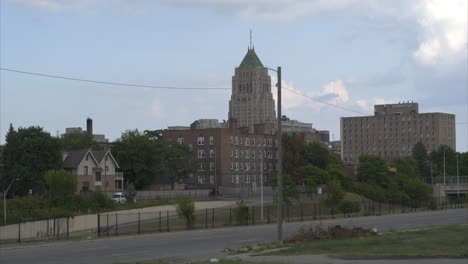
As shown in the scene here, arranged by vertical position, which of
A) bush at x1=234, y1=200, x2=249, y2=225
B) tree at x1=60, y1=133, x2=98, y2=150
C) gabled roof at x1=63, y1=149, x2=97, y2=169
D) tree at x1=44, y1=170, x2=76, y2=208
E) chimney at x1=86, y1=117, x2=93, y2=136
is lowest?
bush at x1=234, y1=200, x2=249, y2=225

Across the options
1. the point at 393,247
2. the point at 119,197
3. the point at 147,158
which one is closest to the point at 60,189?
the point at 119,197

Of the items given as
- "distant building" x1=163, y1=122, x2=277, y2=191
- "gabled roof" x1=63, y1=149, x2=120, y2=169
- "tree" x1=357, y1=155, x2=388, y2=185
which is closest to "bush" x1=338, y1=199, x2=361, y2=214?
"gabled roof" x1=63, y1=149, x2=120, y2=169

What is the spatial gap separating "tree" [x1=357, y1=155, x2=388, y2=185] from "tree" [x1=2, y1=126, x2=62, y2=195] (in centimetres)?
6722

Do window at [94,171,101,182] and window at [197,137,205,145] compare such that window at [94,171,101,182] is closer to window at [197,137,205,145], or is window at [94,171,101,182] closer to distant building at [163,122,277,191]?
distant building at [163,122,277,191]

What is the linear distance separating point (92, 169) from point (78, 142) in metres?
24.1

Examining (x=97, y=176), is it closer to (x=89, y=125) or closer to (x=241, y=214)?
(x=89, y=125)

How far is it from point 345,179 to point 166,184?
32.6 m

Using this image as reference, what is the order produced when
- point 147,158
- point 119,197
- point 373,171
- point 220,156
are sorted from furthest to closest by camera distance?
point 373,171, point 220,156, point 147,158, point 119,197

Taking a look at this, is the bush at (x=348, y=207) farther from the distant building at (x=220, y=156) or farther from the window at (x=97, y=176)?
the distant building at (x=220, y=156)

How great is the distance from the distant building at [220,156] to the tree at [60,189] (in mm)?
51817

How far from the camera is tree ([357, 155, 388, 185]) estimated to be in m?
→ 138

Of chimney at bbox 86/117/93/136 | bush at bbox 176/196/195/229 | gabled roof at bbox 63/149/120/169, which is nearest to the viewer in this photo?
bush at bbox 176/196/195/229

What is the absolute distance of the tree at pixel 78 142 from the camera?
127m

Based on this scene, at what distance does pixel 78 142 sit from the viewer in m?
128
